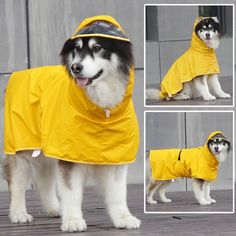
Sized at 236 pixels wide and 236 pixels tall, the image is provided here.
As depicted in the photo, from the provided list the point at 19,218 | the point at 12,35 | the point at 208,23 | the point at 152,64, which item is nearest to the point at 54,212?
the point at 19,218

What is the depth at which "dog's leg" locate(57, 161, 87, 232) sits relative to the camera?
18.8 ft

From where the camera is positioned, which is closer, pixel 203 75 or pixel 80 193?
pixel 80 193

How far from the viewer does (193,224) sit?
20.5 ft

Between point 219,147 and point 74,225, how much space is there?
7.67 feet

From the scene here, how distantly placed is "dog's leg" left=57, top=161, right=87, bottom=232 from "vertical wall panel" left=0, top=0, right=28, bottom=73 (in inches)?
160

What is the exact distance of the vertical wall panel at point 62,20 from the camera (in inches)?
379

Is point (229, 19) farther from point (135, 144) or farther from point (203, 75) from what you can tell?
point (135, 144)

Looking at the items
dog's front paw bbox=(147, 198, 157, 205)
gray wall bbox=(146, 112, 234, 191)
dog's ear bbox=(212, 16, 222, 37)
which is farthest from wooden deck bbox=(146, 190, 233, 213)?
dog's ear bbox=(212, 16, 222, 37)

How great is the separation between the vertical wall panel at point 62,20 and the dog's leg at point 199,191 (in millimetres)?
2220

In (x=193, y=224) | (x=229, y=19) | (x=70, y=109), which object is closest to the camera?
(x=70, y=109)

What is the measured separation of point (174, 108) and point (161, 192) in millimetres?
899

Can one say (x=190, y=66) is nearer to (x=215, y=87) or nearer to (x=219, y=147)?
(x=215, y=87)

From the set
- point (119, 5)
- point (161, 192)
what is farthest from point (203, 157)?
point (119, 5)

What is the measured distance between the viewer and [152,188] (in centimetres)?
743
